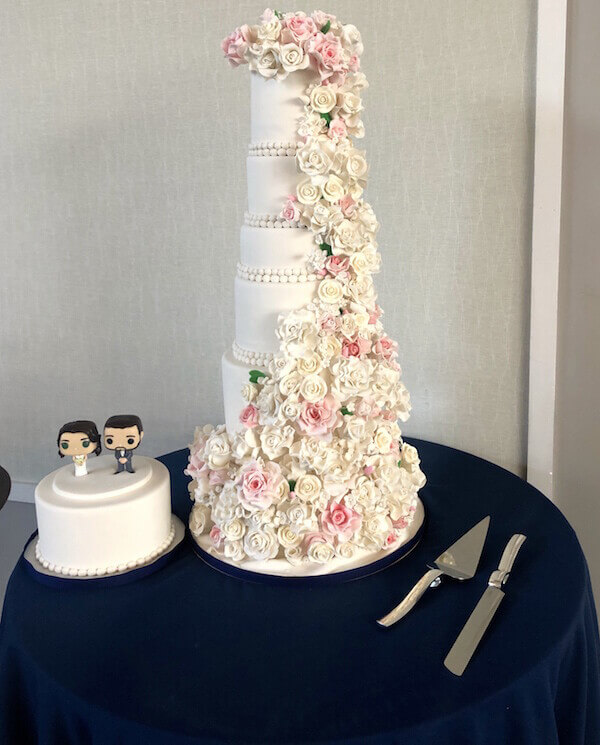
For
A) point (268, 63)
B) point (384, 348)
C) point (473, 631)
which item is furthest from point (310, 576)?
point (268, 63)

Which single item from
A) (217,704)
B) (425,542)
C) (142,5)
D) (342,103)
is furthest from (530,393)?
(142,5)

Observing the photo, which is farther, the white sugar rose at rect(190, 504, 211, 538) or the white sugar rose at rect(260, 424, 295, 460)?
the white sugar rose at rect(190, 504, 211, 538)

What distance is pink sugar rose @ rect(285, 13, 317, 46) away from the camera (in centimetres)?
89

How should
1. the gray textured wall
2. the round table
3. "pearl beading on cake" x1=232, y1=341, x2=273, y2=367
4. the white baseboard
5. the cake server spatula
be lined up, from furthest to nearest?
the white baseboard → the gray textured wall → "pearl beading on cake" x1=232, y1=341, x2=273, y2=367 → the cake server spatula → the round table

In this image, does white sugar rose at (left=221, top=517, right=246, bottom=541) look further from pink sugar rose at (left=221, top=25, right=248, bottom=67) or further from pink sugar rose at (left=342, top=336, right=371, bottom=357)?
pink sugar rose at (left=221, top=25, right=248, bottom=67)

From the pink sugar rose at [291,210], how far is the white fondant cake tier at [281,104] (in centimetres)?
8

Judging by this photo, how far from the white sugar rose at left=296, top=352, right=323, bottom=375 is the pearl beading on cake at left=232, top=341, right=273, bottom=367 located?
64mm

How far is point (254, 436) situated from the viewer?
3.20ft

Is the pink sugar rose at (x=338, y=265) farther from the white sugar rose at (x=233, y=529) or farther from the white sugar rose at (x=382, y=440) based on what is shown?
the white sugar rose at (x=233, y=529)

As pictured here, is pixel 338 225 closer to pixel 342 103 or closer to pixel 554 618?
pixel 342 103

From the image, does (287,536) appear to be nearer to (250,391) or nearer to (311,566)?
(311,566)

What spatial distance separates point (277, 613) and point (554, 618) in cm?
34

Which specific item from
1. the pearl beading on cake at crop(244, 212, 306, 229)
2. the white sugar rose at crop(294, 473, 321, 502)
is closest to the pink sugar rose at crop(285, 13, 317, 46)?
the pearl beading on cake at crop(244, 212, 306, 229)

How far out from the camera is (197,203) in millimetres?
1465
